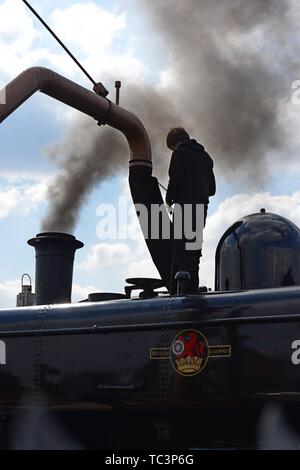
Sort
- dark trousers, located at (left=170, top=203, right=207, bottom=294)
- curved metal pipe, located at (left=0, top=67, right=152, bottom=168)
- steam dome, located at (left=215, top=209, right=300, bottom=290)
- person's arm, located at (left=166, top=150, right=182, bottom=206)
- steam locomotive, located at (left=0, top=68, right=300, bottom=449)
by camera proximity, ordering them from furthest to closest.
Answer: curved metal pipe, located at (left=0, top=67, right=152, bottom=168)
person's arm, located at (left=166, top=150, right=182, bottom=206)
dark trousers, located at (left=170, top=203, right=207, bottom=294)
steam dome, located at (left=215, top=209, right=300, bottom=290)
steam locomotive, located at (left=0, top=68, right=300, bottom=449)

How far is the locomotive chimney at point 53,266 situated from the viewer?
6.92 meters

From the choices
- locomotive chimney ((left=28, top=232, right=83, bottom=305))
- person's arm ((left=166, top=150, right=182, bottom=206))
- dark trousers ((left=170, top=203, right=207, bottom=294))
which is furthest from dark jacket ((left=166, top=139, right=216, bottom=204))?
locomotive chimney ((left=28, top=232, right=83, bottom=305))

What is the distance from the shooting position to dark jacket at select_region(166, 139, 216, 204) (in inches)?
257

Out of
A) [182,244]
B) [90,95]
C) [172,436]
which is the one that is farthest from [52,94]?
[172,436]

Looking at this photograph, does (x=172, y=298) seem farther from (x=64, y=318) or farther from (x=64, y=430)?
(x=64, y=430)

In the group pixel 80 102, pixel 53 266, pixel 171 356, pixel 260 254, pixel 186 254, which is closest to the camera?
pixel 171 356

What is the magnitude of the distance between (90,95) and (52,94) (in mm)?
516

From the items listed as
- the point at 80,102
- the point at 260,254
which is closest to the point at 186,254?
the point at 260,254

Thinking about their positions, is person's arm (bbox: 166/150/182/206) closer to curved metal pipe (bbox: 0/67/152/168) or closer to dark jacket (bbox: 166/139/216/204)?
dark jacket (bbox: 166/139/216/204)

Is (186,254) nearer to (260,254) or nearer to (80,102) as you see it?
(260,254)

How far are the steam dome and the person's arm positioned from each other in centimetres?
88

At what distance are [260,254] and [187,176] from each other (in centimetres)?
128

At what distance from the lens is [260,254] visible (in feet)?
18.4

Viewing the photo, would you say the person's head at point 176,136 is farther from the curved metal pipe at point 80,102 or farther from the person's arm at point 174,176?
the curved metal pipe at point 80,102
